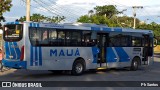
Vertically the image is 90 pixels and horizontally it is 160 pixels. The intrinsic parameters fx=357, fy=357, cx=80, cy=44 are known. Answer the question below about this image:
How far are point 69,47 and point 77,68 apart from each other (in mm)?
1278

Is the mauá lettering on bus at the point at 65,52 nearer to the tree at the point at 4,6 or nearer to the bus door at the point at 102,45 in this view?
the bus door at the point at 102,45

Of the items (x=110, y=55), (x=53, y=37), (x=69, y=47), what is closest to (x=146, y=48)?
(x=110, y=55)

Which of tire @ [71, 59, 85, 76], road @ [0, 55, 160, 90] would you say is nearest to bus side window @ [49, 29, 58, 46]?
road @ [0, 55, 160, 90]

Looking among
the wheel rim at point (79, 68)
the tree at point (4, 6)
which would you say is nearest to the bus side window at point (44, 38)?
the wheel rim at point (79, 68)

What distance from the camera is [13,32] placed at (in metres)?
17.3

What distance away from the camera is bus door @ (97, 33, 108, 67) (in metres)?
20.8

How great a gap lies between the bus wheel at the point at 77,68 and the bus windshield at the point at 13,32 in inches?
146

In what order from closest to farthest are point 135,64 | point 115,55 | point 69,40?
point 69,40
point 115,55
point 135,64

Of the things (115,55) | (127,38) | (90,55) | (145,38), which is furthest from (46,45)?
(145,38)

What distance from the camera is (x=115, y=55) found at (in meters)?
22.0

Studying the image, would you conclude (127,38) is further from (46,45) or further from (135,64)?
(46,45)

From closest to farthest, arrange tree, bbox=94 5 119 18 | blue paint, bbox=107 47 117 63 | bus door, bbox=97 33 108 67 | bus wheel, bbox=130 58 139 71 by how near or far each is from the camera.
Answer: bus door, bbox=97 33 108 67 < blue paint, bbox=107 47 117 63 < bus wheel, bbox=130 58 139 71 < tree, bbox=94 5 119 18

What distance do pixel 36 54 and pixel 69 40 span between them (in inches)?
101

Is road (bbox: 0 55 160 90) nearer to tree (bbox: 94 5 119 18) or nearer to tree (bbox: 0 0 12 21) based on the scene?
tree (bbox: 0 0 12 21)
